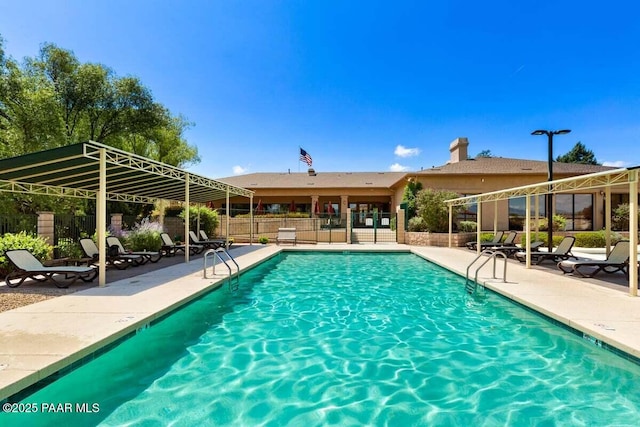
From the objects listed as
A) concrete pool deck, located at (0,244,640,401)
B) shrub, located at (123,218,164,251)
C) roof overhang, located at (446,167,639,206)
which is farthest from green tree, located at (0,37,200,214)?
roof overhang, located at (446,167,639,206)

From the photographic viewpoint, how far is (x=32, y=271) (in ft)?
26.1

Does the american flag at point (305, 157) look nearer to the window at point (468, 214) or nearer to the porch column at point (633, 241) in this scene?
the window at point (468, 214)

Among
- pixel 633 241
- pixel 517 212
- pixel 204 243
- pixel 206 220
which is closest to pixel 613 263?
pixel 633 241

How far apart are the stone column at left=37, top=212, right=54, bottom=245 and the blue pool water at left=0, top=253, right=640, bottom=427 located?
827 centimetres

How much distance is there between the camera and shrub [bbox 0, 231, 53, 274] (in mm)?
9023

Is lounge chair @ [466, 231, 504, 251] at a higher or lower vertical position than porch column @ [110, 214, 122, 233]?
lower

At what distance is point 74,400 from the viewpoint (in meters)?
3.59

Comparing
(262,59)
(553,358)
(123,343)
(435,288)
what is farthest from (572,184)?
(262,59)

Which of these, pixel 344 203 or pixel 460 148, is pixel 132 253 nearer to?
pixel 344 203

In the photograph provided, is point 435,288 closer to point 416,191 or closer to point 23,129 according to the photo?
point 416,191

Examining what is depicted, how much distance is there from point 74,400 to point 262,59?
17.6m

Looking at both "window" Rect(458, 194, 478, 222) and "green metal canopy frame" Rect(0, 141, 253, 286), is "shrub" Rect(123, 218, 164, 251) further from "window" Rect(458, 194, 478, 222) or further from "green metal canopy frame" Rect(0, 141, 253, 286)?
"window" Rect(458, 194, 478, 222)

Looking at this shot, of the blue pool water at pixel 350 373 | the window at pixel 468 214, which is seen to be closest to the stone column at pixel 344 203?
the window at pixel 468 214

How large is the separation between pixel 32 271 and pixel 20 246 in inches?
88.5
